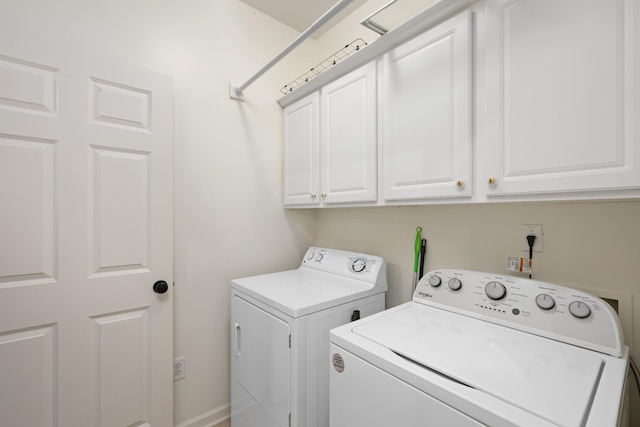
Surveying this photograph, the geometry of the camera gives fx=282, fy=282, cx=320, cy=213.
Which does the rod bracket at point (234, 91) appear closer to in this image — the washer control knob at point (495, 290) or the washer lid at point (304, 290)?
the washer lid at point (304, 290)

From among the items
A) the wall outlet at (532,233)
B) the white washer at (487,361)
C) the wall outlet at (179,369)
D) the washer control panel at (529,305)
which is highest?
the wall outlet at (532,233)

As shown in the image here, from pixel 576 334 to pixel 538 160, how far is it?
0.61 m

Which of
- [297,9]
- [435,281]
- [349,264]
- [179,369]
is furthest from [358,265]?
[297,9]

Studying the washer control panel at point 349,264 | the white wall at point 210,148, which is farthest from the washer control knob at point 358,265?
the white wall at point 210,148

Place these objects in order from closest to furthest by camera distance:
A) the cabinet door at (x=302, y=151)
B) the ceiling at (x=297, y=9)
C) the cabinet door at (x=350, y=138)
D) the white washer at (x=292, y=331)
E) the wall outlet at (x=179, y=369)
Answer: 1. the white washer at (x=292, y=331)
2. the cabinet door at (x=350, y=138)
3. the wall outlet at (x=179, y=369)
4. the cabinet door at (x=302, y=151)
5. the ceiling at (x=297, y=9)

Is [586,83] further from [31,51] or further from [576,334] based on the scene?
[31,51]

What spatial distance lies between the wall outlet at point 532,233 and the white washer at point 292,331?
697mm

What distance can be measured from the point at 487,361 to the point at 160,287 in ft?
5.12

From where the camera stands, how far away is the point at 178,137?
172 centimetres

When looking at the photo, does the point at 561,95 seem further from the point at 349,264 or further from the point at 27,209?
the point at 27,209

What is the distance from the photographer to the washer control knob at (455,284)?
1279 millimetres

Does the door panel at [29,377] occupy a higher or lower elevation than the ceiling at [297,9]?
lower

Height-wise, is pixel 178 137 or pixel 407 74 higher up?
pixel 407 74

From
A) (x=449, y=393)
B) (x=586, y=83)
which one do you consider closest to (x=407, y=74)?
(x=586, y=83)
